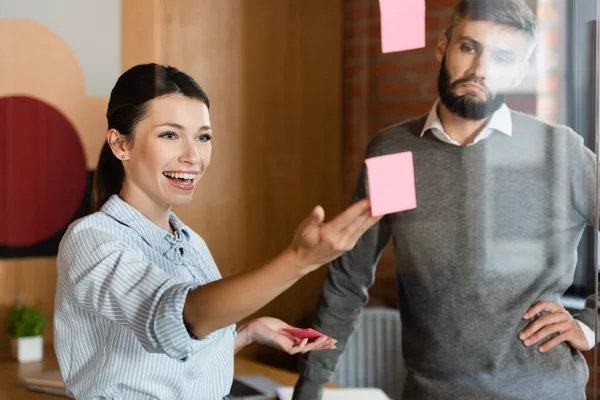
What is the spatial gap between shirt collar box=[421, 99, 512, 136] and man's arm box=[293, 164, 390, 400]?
0.11 meters

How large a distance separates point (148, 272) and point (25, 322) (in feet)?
1.35

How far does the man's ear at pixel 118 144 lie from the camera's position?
2.94 feet

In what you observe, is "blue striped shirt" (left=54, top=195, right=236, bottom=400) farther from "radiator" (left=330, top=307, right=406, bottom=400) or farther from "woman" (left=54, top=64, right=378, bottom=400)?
"radiator" (left=330, top=307, right=406, bottom=400)

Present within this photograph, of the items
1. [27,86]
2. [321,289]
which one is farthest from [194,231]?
[27,86]

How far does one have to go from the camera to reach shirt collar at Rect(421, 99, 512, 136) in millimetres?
957

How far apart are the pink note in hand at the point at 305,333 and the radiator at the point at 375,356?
6 cm

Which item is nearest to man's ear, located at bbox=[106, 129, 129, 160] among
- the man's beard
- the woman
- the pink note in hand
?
the woman

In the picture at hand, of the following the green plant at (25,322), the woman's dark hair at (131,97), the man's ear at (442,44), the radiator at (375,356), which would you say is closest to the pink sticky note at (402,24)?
the man's ear at (442,44)

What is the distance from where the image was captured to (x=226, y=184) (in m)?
0.96

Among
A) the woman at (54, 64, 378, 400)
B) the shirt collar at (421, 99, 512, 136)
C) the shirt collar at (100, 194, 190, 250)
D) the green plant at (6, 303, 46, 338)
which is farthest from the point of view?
the green plant at (6, 303, 46, 338)

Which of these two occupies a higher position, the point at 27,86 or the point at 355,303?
the point at 27,86

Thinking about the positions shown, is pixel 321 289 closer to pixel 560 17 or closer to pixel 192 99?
pixel 192 99

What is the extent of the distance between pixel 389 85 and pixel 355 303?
11.8 inches

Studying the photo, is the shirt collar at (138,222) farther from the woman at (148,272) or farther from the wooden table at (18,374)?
the wooden table at (18,374)
